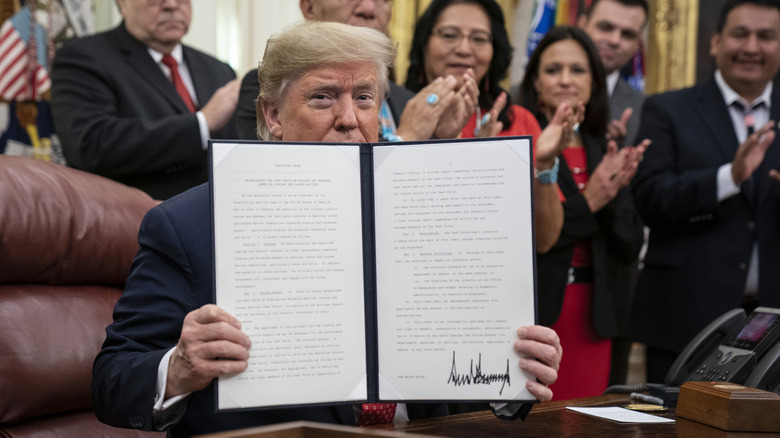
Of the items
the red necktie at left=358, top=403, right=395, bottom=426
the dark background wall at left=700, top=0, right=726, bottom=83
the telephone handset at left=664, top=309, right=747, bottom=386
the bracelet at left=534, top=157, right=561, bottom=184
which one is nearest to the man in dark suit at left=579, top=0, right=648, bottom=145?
the dark background wall at left=700, top=0, right=726, bottom=83

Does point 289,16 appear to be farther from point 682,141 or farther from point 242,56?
point 682,141

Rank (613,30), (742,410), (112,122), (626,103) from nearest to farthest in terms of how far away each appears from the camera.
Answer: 1. (742,410)
2. (112,122)
3. (626,103)
4. (613,30)

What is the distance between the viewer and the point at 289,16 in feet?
14.9

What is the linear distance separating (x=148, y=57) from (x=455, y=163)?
1920 millimetres

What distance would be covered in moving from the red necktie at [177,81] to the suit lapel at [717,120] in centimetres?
196

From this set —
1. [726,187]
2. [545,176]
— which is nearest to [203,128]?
[545,176]

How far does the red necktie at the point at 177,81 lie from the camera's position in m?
3.10

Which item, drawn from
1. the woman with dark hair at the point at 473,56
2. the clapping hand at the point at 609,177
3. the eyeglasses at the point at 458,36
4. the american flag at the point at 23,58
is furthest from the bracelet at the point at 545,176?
the american flag at the point at 23,58

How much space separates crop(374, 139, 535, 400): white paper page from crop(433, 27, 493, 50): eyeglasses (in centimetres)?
184

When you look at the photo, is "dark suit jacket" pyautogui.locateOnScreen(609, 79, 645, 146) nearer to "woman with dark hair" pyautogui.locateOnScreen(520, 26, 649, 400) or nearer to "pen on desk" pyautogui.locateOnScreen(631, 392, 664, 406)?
"woman with dark hair" pyautogui.locateOnScreen(520, 26, 649, 400)

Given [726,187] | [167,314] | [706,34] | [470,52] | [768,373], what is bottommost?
[768,373]

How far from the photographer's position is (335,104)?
1704 millimetres

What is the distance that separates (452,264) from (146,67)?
76.2 inches

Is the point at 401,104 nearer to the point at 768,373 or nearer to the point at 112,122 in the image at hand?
the point at 112,122
